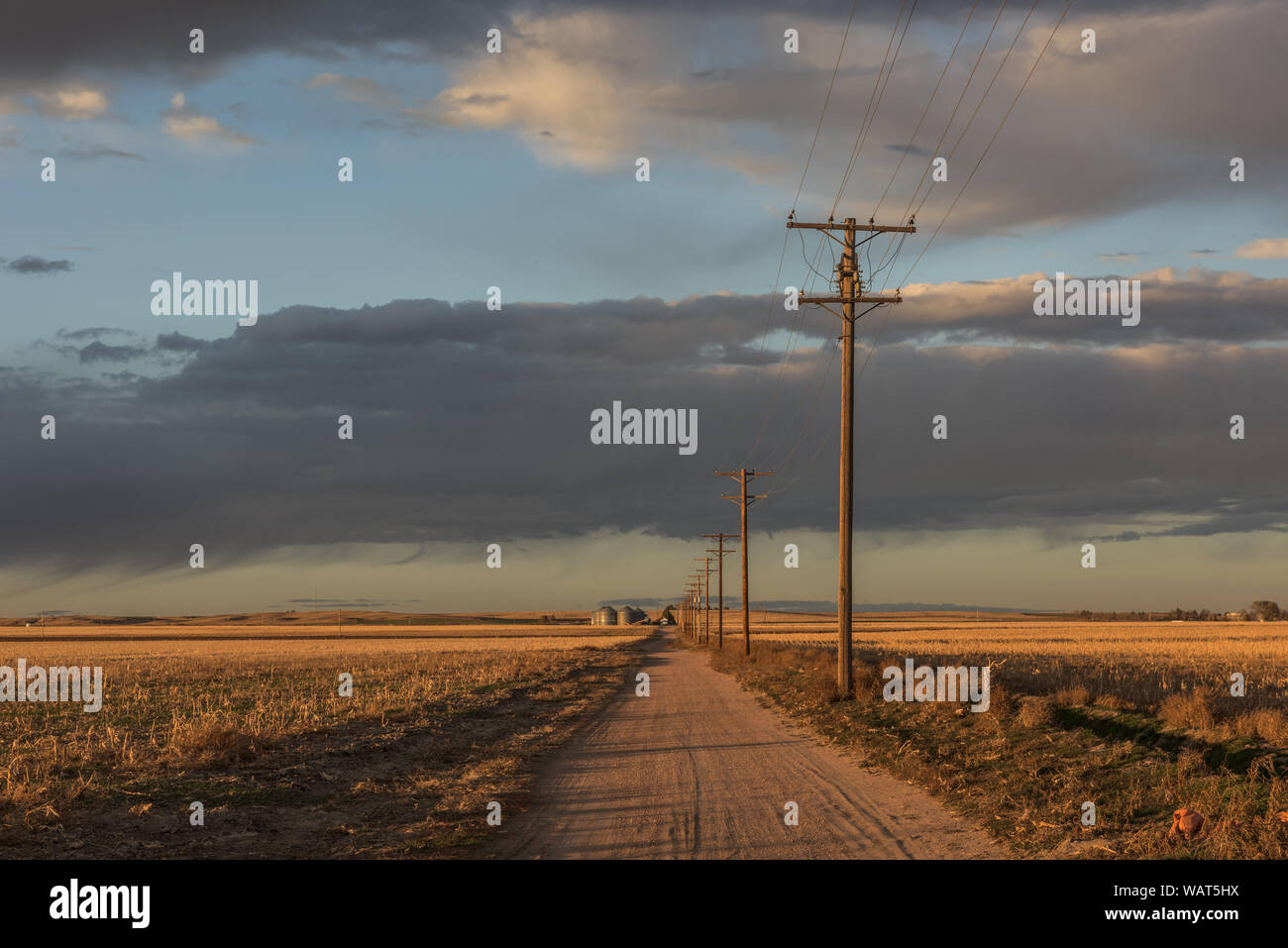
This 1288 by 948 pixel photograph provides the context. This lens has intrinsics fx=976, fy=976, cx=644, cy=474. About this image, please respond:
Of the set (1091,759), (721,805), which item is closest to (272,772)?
(721,805)

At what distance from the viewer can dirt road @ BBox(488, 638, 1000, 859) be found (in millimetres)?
10711

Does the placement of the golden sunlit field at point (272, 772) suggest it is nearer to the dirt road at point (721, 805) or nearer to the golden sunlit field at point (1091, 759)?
the dirt road at point (721, 805)

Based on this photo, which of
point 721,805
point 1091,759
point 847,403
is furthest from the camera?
point 847,403

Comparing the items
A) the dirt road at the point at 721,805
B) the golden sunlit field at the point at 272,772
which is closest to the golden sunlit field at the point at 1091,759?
the dirt road at the point at 721,805

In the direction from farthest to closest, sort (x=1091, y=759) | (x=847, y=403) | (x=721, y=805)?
1. (x=847, y=403)
2. (x=1091, y=759)
3. (x=721, y=805)

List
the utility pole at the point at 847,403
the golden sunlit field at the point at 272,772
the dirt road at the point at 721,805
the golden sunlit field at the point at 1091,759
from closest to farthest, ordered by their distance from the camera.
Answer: the golden sunlit field at the point at 1091,759
the dirt road at the point at 721,805
the golden sunlit field at the point at 272,772
the utility pole at the point at 847,403

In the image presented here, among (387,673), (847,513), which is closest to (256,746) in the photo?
(847,513)

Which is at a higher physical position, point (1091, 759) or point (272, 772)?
point (1091, 759)

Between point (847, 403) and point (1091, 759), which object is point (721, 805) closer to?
point (1091, 759)

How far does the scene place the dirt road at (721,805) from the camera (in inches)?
422

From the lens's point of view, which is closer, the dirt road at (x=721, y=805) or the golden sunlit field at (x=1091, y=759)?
the golden sunlit field at (x=1091, y=759)

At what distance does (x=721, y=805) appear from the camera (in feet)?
44.0
